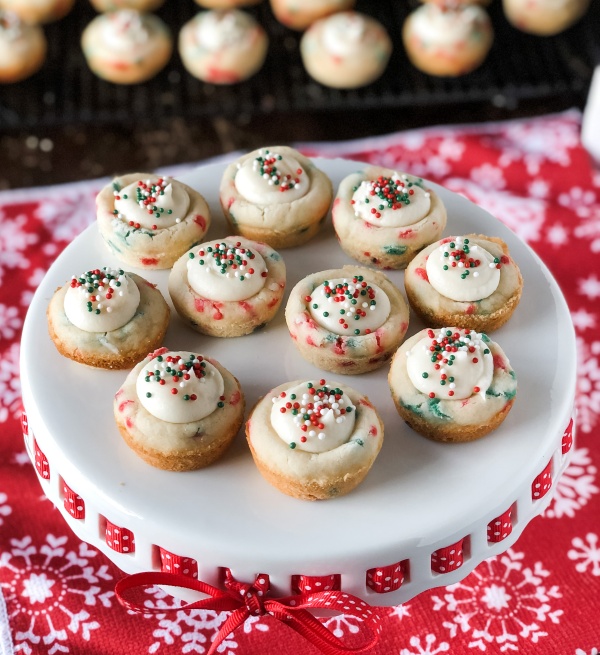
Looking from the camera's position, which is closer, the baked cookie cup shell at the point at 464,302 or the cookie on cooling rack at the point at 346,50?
the baked cookie cup shell at the point at 464,302

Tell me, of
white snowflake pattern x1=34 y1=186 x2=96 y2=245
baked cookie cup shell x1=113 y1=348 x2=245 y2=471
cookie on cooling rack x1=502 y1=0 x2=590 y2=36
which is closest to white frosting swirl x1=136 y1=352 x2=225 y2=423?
baked cookie cup shell x1=113 y1=348 x2=245 y2=471

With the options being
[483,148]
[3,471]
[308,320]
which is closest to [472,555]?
[308,320]

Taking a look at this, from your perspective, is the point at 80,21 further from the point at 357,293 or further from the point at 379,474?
the point at 379,474

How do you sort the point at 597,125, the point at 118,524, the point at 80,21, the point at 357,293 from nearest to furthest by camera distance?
1. the point at 118,524
2. the point at 357,293
3. the point at 597,125
4. the point at 80,21

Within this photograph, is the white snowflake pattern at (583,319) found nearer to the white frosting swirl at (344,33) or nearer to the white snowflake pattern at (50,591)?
the white frosting swirl at (344,33)

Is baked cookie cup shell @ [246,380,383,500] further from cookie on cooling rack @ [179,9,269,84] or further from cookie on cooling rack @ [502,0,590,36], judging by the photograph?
cookie on cooling rack @ [502,0,590,36]

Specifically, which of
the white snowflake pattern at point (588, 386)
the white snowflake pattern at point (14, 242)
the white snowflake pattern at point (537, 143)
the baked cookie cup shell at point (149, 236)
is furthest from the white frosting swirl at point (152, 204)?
the white snowflake pattern at point (537, 143)
